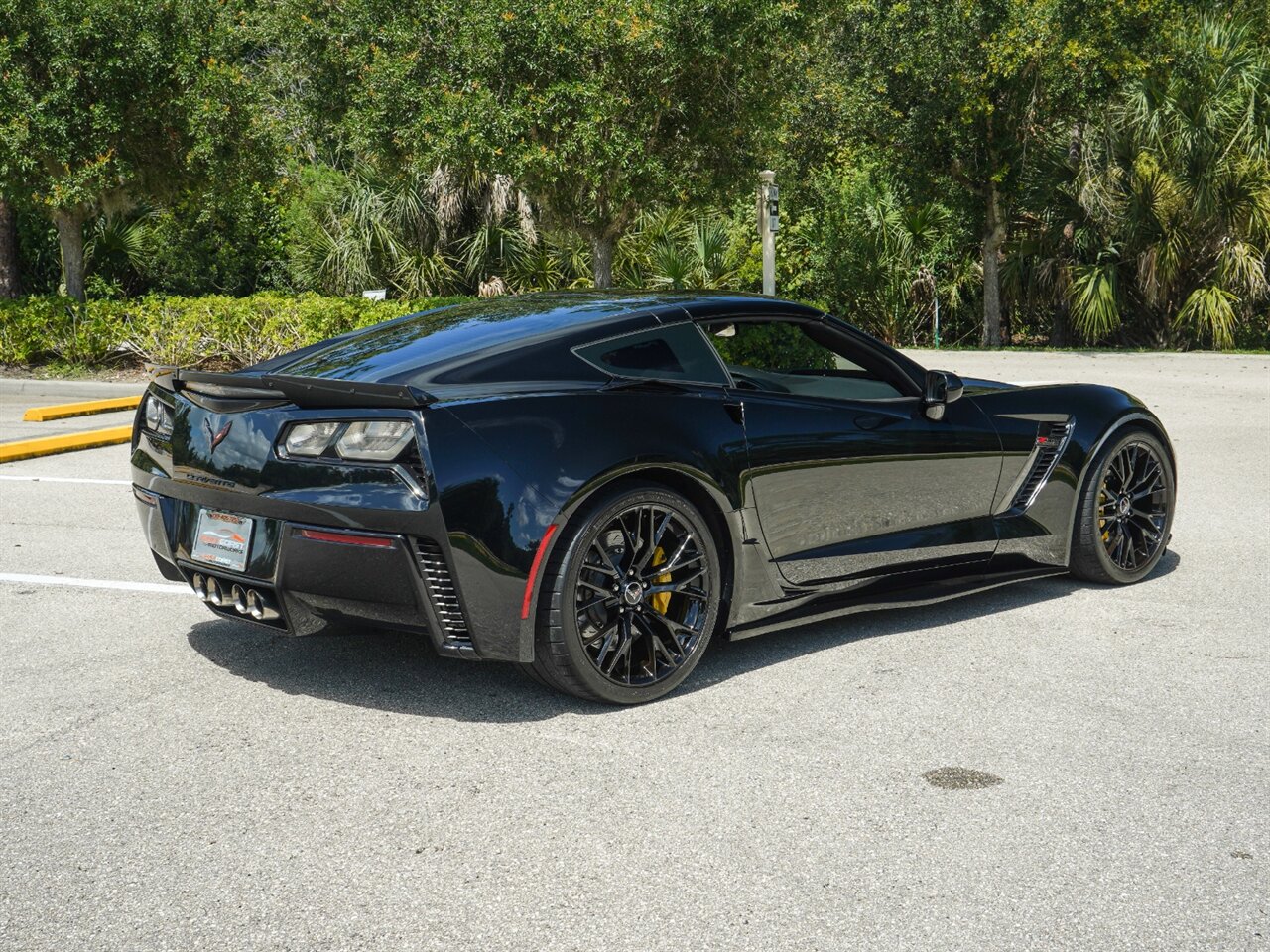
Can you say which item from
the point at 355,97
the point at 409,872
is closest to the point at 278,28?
the point at 355,97

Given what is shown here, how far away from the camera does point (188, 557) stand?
4.87m

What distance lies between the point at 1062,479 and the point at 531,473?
9.22 feet

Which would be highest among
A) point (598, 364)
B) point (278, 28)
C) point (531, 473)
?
point (278, 28)

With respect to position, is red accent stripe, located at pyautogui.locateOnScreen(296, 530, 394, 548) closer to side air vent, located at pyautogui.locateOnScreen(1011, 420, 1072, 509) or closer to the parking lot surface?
the parking lot surface

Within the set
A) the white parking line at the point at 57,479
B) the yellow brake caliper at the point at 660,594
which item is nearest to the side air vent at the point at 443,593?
the yellow brake caliper at the point at 660,594

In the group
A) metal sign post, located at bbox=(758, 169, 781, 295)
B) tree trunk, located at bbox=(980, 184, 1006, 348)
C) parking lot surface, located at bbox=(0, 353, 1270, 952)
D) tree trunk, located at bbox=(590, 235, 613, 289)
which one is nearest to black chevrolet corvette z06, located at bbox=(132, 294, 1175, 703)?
parking lot surface, located at bbox=(0, 353, 1270, 952)

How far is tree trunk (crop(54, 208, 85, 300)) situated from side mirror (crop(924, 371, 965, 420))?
16697mm

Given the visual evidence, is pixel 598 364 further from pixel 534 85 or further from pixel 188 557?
pixel 534 85

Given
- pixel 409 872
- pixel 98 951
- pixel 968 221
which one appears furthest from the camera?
pixel 968 221

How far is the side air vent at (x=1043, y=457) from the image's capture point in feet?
20.0

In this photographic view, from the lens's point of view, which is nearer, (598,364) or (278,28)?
(598,364)

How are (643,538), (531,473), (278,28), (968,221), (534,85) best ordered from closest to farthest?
(531,473), (643,538), (534,85), (278,28), (968,221)

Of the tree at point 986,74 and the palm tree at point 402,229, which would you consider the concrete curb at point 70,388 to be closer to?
the palm tree at point 402,229

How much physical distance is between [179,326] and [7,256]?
14.4 ft
